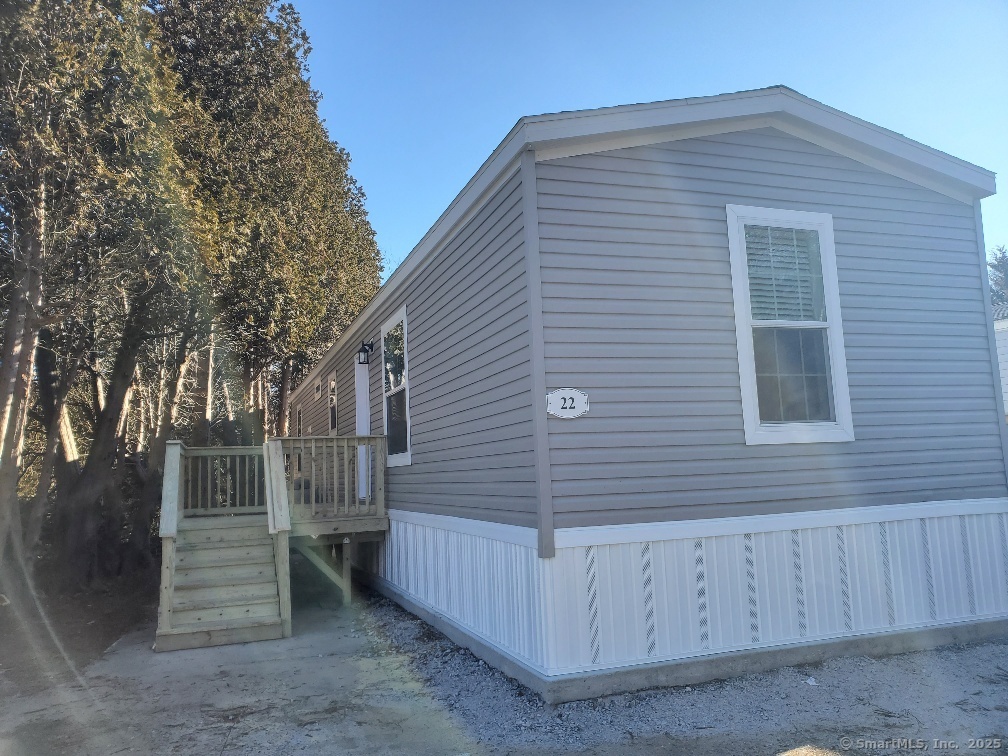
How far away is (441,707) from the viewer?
4617 millimetres

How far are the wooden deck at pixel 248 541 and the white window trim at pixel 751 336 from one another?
15.3ft

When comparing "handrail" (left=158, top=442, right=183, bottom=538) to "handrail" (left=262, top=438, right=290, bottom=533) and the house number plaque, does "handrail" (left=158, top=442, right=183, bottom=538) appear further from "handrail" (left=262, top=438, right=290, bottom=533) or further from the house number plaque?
the house number plaque

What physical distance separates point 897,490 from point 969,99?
11.4 feet

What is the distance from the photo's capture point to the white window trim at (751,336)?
16.8 feet

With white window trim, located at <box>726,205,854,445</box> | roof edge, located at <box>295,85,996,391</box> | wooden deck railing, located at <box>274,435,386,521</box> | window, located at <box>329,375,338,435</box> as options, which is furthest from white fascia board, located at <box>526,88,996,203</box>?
window, located at <box>329,375,338,435</box>

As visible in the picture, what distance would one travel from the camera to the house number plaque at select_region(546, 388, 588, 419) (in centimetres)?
463

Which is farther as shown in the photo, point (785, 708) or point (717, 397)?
point (717, 397)

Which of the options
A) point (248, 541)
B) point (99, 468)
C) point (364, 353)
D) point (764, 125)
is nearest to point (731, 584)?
point (764, 125)

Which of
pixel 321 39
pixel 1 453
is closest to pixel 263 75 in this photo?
pixel 321 39

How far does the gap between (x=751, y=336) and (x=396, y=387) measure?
443cm

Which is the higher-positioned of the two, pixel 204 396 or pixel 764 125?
pixel 764 125

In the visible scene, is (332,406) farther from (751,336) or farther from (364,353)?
(751,336)

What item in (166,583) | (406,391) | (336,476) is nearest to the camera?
(166,583)

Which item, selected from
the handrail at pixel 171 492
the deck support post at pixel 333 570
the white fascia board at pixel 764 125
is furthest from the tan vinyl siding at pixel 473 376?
the handrail at pixel 171 492
